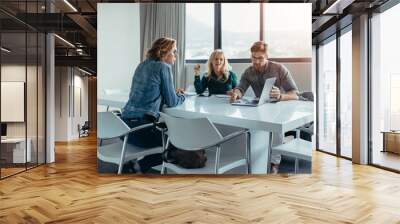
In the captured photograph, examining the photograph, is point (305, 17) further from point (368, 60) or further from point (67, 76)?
point (67, 76)

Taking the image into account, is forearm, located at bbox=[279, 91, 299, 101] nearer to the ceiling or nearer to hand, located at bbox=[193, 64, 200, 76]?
hand, located at bbox=[193, 64, 200, 76]

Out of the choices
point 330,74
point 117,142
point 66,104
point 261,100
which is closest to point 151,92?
point 117,142

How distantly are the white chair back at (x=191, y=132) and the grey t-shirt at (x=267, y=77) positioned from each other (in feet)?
2.75

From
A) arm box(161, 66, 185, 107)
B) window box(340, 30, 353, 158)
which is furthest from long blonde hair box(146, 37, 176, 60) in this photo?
window box(340, 30, 353, 158)

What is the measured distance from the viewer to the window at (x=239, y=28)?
595 centimetres

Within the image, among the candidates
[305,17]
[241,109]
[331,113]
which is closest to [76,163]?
[241,109]

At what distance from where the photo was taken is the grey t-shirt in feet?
19.3

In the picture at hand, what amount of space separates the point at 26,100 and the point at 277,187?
458 centimetres

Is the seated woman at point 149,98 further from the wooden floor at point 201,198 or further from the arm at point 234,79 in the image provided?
the arm at point 234,79

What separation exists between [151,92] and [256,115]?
5.28 ft

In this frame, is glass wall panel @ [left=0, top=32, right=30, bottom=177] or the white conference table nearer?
the white conference table

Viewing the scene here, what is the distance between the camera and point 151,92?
19.1ft

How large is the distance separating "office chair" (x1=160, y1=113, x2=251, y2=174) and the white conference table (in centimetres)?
11

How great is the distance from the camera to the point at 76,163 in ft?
25.2
